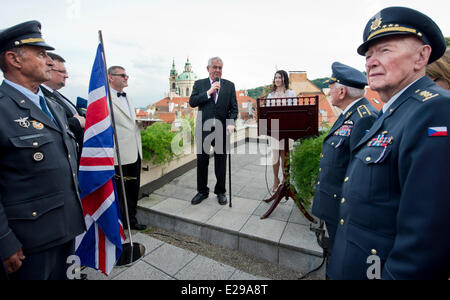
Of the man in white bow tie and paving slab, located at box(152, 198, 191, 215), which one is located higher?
the man in white bow tie

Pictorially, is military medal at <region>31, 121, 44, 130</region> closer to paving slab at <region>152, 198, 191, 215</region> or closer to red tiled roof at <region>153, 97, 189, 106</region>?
paving slab at <region>152, 198, 191, 215</region>

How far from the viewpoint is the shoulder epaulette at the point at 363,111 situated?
170cm

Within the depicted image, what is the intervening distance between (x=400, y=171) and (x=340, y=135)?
953 millimetres

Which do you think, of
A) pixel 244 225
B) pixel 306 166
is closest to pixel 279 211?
pixel 244 225

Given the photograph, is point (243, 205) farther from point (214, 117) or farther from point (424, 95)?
point (424, 95)

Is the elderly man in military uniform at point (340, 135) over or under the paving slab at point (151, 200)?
over

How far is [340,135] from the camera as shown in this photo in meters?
1.86

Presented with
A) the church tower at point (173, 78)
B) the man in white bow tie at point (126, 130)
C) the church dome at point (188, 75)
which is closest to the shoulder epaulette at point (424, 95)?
the man in white bow tie at point (126, 130)

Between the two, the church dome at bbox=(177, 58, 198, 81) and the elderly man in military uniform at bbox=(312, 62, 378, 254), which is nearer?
the elderly man in military uniform at bbox=(312, 62, 378, 254)

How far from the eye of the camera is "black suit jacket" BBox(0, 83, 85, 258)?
1338mm

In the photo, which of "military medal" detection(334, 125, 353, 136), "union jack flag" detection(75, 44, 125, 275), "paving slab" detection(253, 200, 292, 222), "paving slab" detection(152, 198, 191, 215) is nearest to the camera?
"military medal" detection(334, 125, 353, 136)

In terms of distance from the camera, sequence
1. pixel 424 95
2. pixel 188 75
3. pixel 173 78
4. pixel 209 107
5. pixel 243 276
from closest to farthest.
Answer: pixel 424 95 < pixel 243 276 < pixel 209 107 < pixel 188 75 < pixel 173 78

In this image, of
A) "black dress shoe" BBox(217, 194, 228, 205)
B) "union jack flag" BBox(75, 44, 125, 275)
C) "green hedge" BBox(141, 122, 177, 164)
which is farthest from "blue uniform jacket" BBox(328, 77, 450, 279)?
"green hedge" BBox(141, 122, 177, 164)

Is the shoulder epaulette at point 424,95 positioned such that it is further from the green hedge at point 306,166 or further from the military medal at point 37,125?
the military medal at point 37,125
